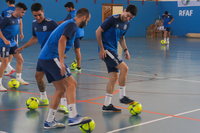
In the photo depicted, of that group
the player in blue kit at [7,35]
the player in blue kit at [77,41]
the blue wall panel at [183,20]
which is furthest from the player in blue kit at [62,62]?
the blue wall panel at [183,20]

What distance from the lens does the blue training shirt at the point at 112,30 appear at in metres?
5.66

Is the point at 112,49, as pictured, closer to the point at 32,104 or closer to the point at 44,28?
the point at 44,28

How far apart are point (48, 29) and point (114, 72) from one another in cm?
142

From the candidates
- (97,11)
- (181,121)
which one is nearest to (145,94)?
(181,121)

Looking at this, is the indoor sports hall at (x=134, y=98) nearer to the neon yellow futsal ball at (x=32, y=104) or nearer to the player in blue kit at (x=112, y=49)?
the neon yellow futsal ball at (x=32, y=104)

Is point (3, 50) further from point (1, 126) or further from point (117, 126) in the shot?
point (117, 126)

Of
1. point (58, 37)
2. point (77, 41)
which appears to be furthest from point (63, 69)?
point (77, 41)

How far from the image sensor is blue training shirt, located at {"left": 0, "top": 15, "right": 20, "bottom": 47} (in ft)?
24.8

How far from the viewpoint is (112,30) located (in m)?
5.73

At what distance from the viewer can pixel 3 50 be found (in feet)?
25.3

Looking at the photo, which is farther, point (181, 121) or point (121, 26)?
point (121, 26)

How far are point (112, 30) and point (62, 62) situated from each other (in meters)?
1.79

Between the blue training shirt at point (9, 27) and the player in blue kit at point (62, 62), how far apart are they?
3391mm

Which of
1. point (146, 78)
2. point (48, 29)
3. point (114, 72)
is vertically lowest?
point (146, 78)
